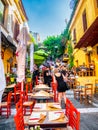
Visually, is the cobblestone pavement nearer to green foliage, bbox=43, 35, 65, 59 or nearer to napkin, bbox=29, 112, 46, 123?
napkin, bbox=29, 112, 46, 123

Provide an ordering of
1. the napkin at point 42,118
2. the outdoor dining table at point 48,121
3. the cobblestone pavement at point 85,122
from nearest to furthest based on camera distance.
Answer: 1. the outdoor dining table at point 48,121
2. the napkin at point 42,118
3. the cobblestone pavement at point 85,122

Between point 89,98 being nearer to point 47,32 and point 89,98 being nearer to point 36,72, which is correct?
A: point 36,72

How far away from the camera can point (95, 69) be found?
473 inches

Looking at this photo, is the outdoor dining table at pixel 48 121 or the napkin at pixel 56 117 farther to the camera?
the napkin at pixel 56 117

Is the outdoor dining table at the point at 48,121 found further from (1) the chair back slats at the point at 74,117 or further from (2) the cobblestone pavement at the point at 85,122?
(2) the cobblestone pavement at the point at 85,122

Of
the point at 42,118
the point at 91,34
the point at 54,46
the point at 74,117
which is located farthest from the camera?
the point at 54,46

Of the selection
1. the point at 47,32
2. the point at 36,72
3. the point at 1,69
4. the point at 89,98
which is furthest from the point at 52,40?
the point at 1,69

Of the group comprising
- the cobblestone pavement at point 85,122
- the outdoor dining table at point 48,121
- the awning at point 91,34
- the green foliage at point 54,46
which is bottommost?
the cobblestone pavement at point 85,122

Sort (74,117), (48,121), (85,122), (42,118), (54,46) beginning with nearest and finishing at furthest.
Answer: (48,121) < (42,118) < (74,117) < (85,122) < (54,46)

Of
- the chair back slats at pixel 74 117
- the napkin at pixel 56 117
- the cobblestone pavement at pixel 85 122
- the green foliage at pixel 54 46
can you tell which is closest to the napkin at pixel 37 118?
the napkin at pixel 56 117

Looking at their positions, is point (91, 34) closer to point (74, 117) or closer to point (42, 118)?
point (74, 117)

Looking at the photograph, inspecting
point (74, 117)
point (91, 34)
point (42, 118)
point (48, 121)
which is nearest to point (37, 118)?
point (42, 118)

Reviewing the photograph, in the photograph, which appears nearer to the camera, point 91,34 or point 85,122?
point 85,122

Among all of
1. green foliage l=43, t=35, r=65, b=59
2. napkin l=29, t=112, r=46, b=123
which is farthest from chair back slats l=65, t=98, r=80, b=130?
green foliage l=43, t=35, r=65, b=59
